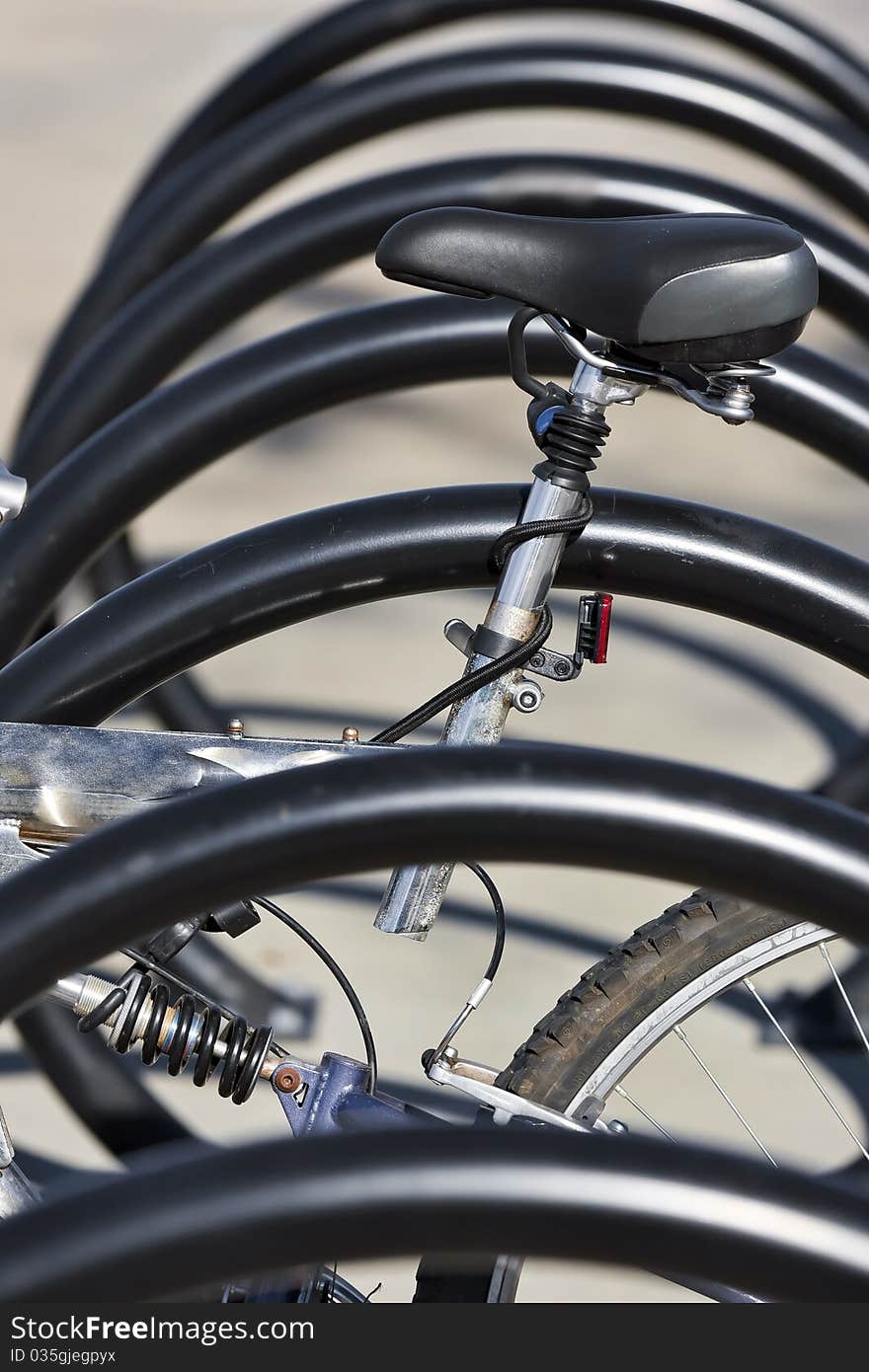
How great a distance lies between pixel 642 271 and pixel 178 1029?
2.64 ft

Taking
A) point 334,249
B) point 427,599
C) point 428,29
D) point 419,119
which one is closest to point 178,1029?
point 334,249

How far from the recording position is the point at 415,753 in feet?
3.08

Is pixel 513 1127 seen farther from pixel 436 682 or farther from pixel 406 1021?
pixel 436 682

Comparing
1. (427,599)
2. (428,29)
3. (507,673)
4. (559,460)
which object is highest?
(428,29)

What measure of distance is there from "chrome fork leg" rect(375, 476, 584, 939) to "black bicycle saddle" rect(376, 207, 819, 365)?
0.17 meters

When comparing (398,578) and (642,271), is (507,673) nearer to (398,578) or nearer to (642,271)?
(398,578)

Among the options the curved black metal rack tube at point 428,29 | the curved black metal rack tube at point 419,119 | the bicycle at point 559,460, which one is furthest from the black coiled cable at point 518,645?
the curved black metal rack tube at point 428,29

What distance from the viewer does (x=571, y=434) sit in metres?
1.39

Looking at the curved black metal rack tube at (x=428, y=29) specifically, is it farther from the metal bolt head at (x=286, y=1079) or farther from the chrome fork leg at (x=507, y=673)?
the metal bolt head at (x=286, y=1079)

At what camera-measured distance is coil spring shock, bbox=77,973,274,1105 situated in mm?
1396

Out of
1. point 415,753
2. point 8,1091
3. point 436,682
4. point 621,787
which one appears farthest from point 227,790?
point 436,682

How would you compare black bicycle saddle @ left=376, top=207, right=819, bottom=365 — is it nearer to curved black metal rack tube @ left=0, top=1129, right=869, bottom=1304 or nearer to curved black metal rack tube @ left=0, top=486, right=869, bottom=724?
curved black metal rack tube @ left=0, top=486, right=869, bottom=724

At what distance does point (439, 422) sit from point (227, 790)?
317 cm

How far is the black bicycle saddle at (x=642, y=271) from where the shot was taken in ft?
4.17
